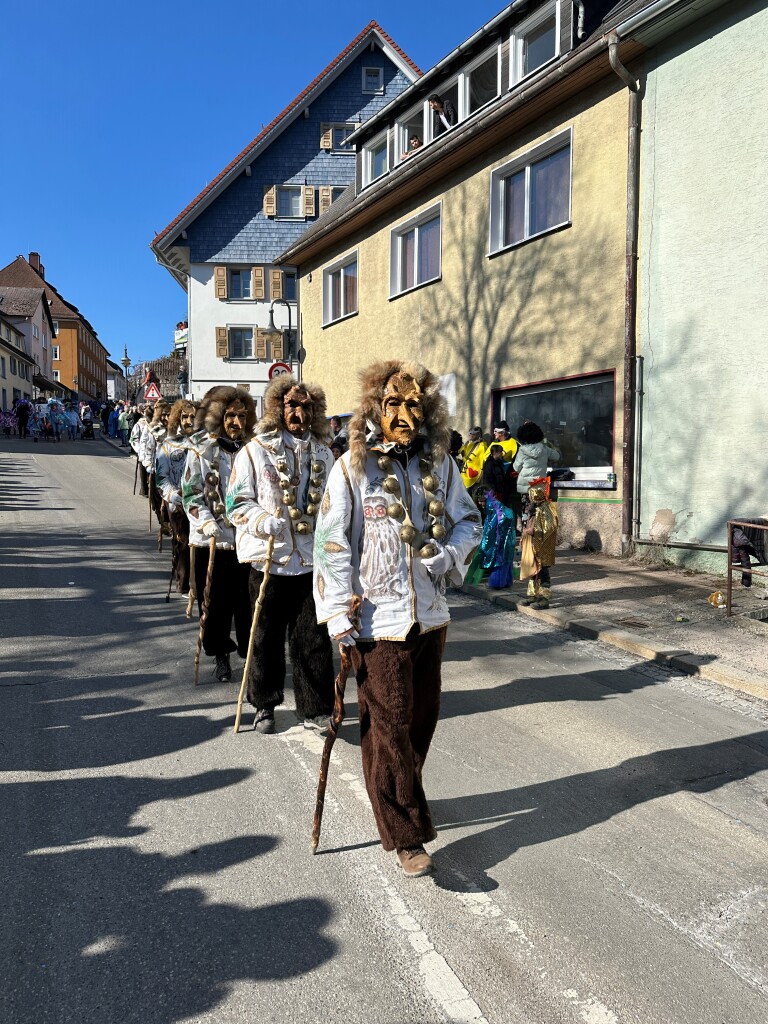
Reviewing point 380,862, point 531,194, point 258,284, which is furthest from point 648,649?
point 258,284

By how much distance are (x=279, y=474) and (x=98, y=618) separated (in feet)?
12.0

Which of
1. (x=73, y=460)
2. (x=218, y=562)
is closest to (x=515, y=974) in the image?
(x=218, y=562)

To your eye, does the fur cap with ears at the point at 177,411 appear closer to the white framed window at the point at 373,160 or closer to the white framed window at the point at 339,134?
→ the white framed window at the point at 373,160

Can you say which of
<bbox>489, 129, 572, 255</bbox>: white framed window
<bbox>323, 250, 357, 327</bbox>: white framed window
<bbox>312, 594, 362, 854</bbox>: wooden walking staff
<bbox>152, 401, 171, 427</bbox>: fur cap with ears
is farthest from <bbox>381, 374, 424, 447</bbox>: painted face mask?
<bbox>323, 250, 357, 327</bbox>: white framed window

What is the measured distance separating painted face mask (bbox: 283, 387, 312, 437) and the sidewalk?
3.58 metres

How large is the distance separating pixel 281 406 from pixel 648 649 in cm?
374

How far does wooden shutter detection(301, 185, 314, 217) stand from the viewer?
32.9 meters

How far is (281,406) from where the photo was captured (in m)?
4.92

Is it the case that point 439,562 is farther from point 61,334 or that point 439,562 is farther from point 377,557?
point 61,334

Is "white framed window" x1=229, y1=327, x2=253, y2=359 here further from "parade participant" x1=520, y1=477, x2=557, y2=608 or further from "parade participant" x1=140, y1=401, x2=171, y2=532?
"parade participant" x1=520, y1=477, x2=557, y2=608

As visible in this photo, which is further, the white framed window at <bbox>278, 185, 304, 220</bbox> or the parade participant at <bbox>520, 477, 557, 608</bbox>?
the white framed window at <bbox>278, 185, 304, 220</bbox>

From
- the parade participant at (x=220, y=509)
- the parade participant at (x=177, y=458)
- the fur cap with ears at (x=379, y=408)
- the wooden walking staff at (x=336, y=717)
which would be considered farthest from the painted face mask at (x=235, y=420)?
the wooden walking staff at (x=336, y=717)

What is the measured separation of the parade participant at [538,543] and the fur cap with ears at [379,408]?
17.2 ft

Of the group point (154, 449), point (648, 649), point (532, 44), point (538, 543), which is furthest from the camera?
point (532, 44)
